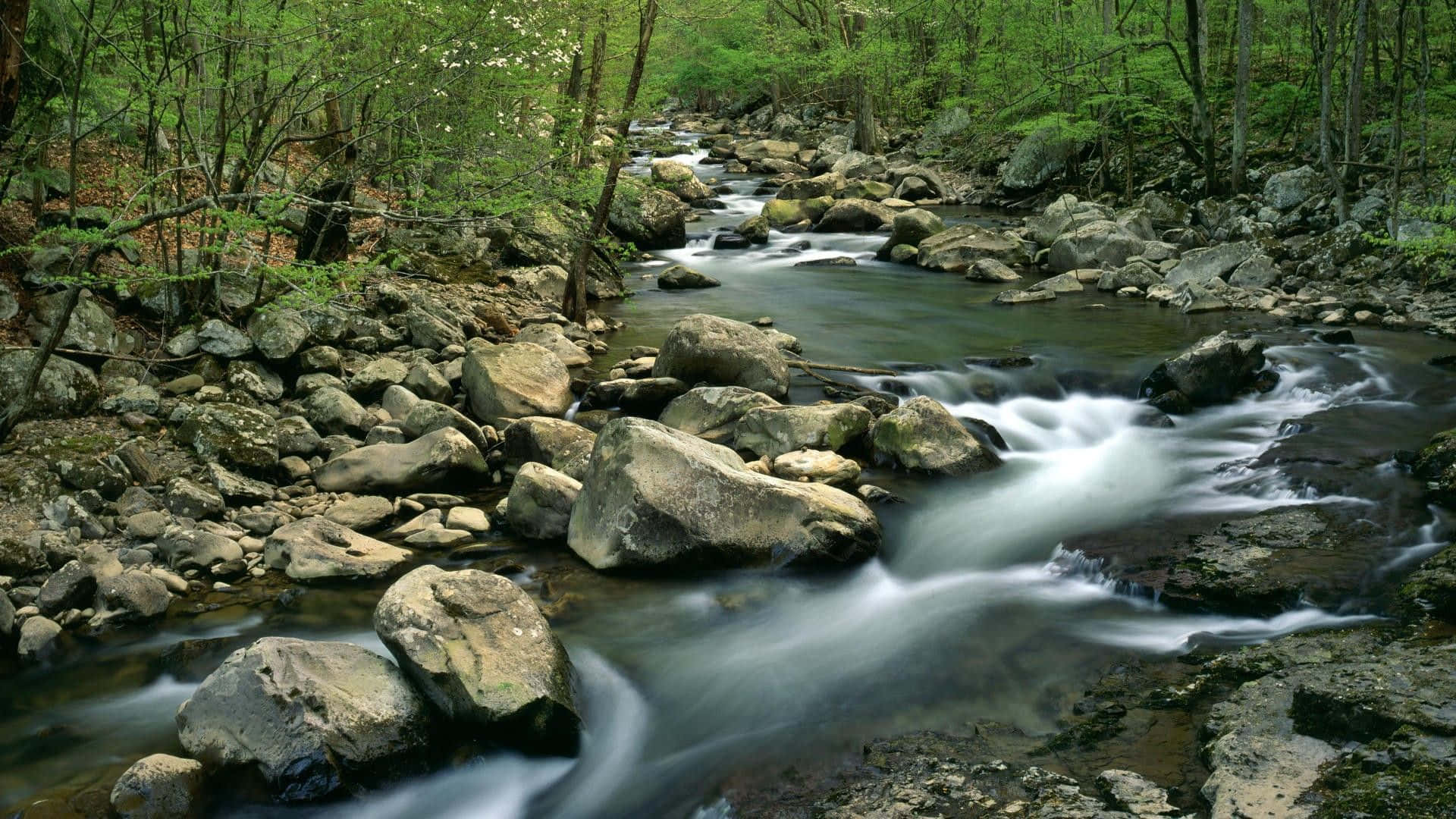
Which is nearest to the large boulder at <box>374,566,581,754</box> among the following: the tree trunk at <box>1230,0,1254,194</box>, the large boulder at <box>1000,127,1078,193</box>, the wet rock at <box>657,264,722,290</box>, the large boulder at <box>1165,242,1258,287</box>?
the wet rock at <box>657,264,722,290</box>

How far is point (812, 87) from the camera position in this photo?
4066 cm

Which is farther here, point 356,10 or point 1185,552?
point 356,10

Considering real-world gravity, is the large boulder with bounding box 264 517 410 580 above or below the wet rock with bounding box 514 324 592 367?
below

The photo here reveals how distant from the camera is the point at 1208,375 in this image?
32.7ft

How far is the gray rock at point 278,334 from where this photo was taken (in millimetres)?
9000

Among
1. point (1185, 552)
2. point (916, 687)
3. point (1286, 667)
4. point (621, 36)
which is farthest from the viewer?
point (621, 36)

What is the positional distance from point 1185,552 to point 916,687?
7.92 feet

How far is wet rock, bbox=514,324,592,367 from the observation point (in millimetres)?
11289

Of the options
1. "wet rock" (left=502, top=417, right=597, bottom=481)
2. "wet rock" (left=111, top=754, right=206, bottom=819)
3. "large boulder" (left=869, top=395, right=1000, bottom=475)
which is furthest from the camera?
"large boulder" (left=869, top=395, right=1000, bottom=475)

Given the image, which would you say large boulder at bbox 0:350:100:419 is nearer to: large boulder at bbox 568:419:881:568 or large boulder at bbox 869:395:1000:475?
large boulder at bbox 568:419:881:568

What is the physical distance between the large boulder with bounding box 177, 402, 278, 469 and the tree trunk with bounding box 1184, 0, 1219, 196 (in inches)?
609

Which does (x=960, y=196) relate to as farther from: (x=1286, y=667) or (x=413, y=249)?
(x=1286, y=667)

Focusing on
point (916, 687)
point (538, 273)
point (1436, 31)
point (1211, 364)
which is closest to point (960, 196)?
point (1436, 31)

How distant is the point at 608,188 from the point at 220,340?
16.4 ft
